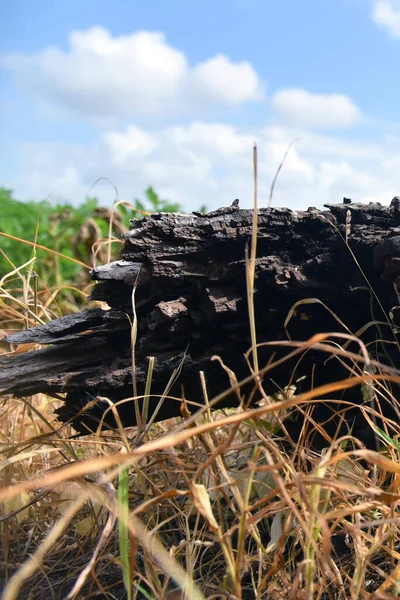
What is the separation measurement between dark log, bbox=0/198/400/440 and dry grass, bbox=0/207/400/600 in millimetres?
100

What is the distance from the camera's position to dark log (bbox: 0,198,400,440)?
1290 mm

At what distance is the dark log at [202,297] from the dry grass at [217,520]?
0.33 ft

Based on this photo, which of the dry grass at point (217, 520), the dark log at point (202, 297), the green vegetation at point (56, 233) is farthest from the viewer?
the green vegetation at point (56, 233)

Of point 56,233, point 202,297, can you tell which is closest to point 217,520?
point 202,297

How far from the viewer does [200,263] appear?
132 cm

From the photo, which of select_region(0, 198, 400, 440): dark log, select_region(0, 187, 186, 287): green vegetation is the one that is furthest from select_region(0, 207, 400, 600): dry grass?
select_region(0, 187, 186, 287): green vegetation

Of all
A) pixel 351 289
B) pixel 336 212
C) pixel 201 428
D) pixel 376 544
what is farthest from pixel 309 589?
pixel 336 212

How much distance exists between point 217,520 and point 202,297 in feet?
1.65

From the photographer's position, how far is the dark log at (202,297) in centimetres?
129

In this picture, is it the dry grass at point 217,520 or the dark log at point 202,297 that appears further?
the dark log at point 202,297

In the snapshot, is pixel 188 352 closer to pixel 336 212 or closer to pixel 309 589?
pixel 336 212

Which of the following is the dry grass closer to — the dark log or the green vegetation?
the dark log

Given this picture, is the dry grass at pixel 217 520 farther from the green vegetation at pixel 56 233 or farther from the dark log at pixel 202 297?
the green vegetation at pixel 56 233

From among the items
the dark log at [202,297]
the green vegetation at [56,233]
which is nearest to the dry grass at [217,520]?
the dark log at [202,297]
